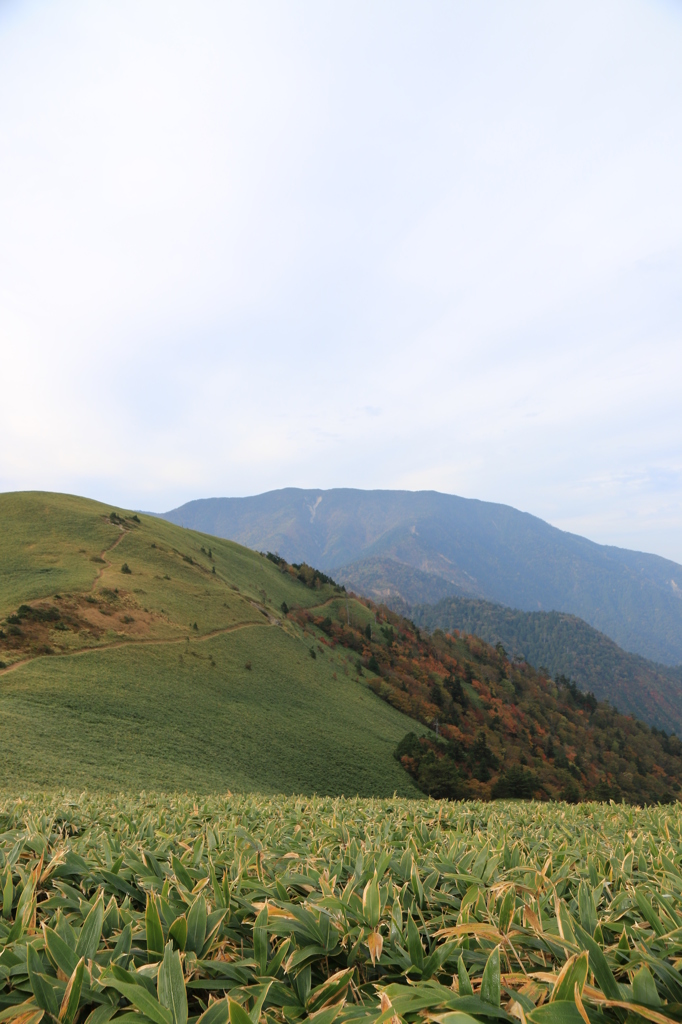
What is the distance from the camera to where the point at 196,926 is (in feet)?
6.56

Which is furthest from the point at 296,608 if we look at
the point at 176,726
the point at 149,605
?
the point at 176,726

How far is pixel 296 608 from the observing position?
218ft

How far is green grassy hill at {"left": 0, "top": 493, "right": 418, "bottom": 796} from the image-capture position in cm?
2214

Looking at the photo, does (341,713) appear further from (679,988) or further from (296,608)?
(679,988)

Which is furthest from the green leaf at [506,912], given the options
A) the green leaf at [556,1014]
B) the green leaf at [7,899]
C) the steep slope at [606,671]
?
the steep slope at [606,671]

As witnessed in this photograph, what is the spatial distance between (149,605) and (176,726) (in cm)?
1549

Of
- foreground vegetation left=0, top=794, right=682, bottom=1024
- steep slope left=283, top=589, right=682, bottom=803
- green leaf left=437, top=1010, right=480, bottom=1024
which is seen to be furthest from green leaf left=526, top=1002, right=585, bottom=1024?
steep slope left=283, top=589, right=682, bottom=803

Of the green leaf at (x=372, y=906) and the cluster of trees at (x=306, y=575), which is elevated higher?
the green leaf at (x=372, y=906)

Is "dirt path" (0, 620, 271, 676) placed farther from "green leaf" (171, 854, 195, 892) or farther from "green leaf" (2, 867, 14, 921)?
"green leaf" (171, 854, 195, 892)

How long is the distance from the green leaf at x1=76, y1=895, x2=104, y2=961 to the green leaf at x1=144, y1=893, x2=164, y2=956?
183mm

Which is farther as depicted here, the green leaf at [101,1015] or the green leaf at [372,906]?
the green leaf at [372,906]

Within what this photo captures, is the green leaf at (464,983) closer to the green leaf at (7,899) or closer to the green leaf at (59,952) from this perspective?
the green leaf at (59,952)

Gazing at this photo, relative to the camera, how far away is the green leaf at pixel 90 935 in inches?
71.2

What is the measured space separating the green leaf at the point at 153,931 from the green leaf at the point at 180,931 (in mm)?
47
